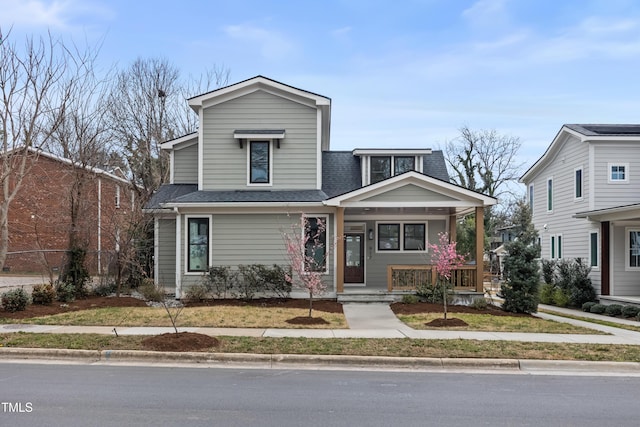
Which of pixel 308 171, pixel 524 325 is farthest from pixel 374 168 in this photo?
pixel 524 325

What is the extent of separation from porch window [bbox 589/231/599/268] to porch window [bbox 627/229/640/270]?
1.14 metres

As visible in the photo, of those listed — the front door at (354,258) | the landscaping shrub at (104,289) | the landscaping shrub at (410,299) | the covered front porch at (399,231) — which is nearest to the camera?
the landscaping shrub at (410,299)

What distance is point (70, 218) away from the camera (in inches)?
720

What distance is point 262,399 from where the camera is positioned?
22.6 ft

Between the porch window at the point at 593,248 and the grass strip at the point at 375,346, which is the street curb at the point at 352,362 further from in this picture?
the porch window at the point at 593,248

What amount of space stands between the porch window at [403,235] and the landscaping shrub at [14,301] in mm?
11860

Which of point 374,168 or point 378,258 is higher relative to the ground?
point 374,168

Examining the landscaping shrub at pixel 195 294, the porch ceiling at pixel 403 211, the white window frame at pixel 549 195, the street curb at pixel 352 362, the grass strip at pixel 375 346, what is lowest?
the street curb at pixel 352 362

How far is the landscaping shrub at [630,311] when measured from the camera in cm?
1791

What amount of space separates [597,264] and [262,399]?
61.8ft

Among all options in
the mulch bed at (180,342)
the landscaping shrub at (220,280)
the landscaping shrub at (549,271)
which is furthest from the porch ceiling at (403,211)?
the mulch bed at (180,342)

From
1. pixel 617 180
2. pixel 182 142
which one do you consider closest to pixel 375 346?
pixel 182 142

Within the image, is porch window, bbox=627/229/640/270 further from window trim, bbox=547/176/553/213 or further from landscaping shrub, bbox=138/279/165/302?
landscaping shrub, bbox=138/279/165/302

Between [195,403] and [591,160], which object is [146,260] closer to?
[195,403]
